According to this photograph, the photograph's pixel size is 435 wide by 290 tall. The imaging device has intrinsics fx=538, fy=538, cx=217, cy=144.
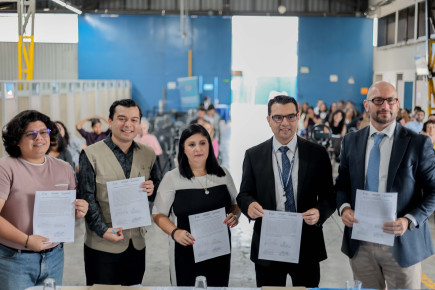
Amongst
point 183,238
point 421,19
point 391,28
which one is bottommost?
point 183,238

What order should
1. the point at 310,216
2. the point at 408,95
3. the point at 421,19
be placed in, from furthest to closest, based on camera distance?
the point at 408,95
the point at 421,19
the point at 310,216

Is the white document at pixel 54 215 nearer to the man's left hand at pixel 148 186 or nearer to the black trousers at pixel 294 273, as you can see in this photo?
the man's left hand at pixel 148 186

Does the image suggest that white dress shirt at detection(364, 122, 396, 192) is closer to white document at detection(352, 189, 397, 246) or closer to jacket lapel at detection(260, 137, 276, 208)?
white document at detection(352, 189, 397, 246)

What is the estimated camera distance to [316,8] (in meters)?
22.7

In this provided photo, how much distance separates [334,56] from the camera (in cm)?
2284

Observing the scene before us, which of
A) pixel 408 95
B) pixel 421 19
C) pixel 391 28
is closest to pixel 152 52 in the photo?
pixel 391 28

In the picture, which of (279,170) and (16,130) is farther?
(279,170)

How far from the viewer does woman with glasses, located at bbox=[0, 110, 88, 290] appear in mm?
2734

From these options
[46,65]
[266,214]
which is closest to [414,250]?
[266,214]

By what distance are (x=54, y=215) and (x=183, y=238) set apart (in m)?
0.69

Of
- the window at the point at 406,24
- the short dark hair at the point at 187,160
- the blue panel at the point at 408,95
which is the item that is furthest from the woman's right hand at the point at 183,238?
the window at the point at 406,24

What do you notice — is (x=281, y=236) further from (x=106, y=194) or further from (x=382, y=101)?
(x=106, y=194)

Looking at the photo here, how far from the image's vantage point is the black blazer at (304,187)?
2979 mm

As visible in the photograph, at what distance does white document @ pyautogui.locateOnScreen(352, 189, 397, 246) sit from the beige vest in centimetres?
125
